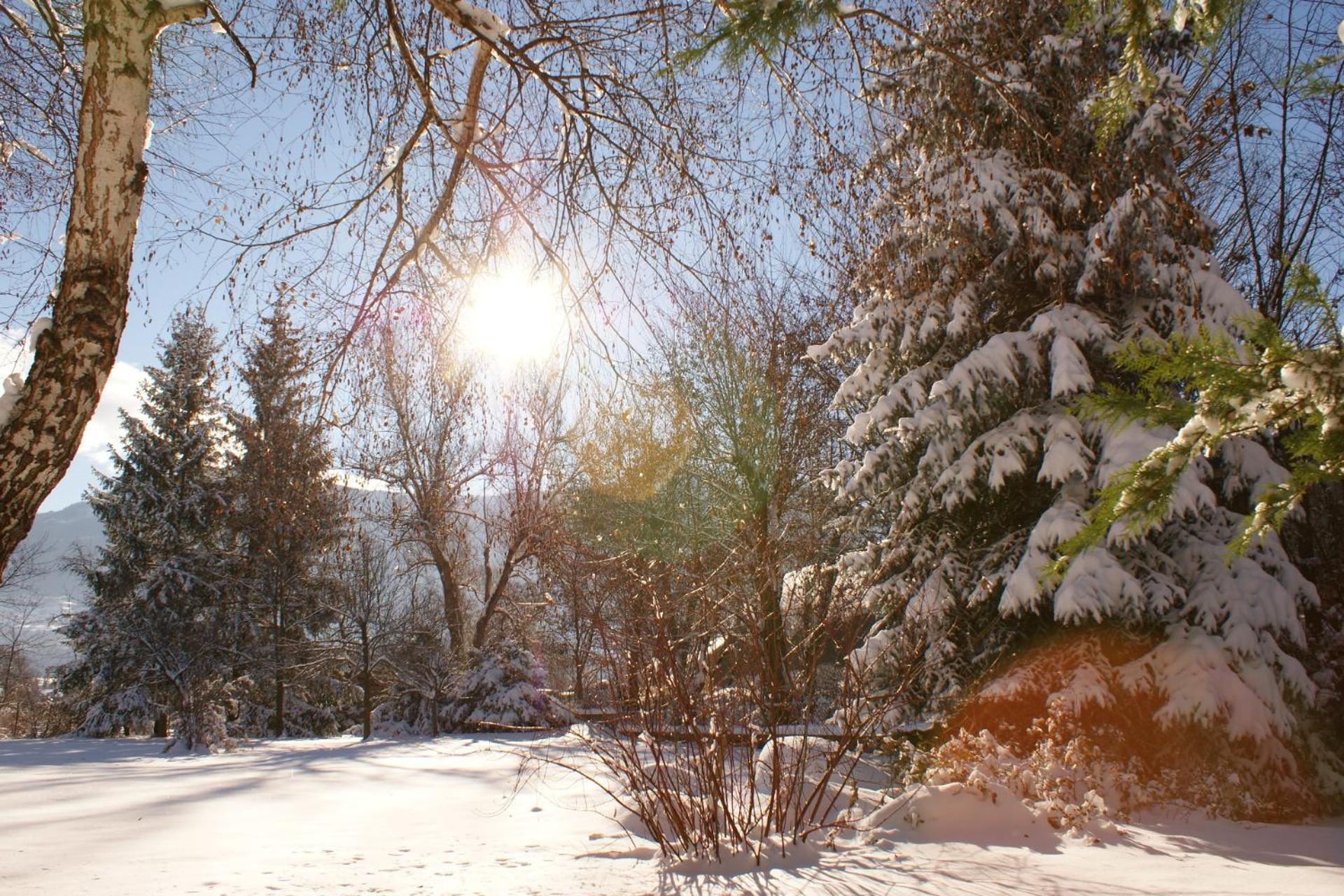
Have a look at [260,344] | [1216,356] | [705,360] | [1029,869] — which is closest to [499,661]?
[705,360]

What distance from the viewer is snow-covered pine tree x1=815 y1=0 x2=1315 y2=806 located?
636cm

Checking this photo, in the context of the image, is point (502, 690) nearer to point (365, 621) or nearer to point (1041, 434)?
point (365, 621)

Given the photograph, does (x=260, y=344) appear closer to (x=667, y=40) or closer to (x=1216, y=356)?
(x=667, y=40)

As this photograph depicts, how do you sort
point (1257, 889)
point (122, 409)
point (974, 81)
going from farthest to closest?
point (122, 409) → point (974, 81) → point (1257, 889)

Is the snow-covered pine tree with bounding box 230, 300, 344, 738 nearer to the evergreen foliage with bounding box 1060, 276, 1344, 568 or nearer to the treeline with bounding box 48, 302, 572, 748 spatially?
the treeline with bounding box 48, 302, 572, 748

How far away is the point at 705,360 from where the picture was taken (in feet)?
43.8

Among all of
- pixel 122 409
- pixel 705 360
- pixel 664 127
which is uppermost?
pixel 122 409

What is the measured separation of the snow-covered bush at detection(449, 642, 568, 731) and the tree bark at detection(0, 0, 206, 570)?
12.5 meters

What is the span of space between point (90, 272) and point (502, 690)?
13.5 meters

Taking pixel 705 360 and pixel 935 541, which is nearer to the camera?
pixel 935 541

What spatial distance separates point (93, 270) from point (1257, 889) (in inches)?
222

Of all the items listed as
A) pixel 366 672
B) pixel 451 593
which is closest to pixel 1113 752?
pixel 366 672

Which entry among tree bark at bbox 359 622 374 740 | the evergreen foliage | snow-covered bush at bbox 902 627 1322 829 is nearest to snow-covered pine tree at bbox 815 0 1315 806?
snow-covered bush at bbox 902 627 1322 829

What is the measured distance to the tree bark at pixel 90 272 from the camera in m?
2.61
